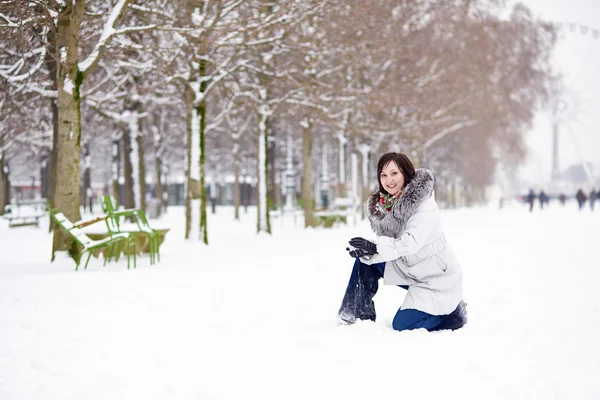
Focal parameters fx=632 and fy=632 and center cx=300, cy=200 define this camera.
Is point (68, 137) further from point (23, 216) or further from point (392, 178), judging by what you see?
point (23, 216)

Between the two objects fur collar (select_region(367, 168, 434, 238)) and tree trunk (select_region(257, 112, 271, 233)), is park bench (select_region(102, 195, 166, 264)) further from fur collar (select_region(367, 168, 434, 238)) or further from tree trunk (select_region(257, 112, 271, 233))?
tree trunk (select_region(257, 112, 271, 233))

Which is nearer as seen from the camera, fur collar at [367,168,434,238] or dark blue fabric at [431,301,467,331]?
fur collar at [367,168,434,238]

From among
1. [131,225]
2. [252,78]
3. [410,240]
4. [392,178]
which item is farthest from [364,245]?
[252,78]

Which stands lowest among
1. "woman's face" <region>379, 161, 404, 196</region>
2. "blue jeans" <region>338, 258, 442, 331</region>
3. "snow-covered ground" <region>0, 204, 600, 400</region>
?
"snow-covered ground" <region>0, 204, 600, 400</region>

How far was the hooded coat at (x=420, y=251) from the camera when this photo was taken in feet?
15.4

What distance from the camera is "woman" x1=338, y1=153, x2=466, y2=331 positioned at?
4688 mm

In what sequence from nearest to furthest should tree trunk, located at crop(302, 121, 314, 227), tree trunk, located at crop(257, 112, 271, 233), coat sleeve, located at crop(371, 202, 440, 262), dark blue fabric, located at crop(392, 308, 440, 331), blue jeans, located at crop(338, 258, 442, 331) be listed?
coat sleeve, located at crop(371, 202, 440, 262)
dark blue fabric, located at crop(392, 308, 440, 331)
blue jeans, located at crop(338, 258, 442, 331)
tree trunk, located at crop(257, 112, 271, 233)
tree trunk, located at crop(302, 121, 314, 227)

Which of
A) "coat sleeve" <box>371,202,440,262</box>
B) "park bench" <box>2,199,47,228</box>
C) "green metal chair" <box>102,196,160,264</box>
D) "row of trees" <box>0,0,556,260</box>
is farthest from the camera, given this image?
"park bench" <box>2,199,47,228</box>

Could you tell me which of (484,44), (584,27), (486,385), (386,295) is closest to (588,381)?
(486,385)

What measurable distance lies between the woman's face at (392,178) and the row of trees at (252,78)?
19.3ft

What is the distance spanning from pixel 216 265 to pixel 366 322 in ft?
18.2

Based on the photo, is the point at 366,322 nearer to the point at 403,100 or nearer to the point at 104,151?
the point at 403,100

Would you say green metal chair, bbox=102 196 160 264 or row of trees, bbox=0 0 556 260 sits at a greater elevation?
row of trees, bbox=0 0 556 260

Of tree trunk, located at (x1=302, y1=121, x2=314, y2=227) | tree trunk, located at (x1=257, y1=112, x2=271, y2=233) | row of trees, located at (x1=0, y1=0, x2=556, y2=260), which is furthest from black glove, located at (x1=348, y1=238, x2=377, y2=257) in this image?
tree trunk, located at (x1=302, y1=121, x2=314, y2=227)
